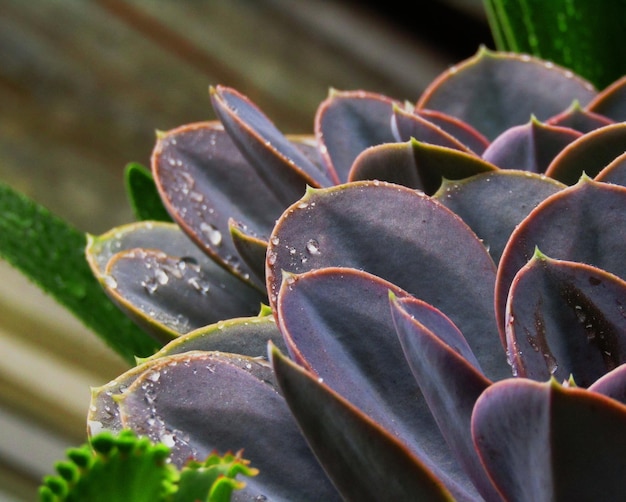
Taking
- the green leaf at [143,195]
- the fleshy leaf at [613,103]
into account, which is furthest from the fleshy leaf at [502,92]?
the green leaf at [143,195]

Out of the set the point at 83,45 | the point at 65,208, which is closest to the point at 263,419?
the point at 65,208

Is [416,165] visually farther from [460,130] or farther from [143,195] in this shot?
[143,195]

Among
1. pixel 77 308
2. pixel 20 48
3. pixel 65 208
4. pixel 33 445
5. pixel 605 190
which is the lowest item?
pixel 33 445

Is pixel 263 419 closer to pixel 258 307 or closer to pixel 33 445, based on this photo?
pixel 258 307

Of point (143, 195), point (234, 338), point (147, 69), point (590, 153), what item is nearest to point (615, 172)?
point (590, 153)

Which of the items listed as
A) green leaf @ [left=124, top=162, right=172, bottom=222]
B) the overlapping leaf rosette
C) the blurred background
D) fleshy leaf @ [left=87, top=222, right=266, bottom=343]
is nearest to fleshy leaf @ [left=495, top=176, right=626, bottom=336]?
the overlapping leaf rosette

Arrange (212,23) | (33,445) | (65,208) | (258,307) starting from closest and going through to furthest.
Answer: (258,307) < (33,445) < (65,208) < (212,23)

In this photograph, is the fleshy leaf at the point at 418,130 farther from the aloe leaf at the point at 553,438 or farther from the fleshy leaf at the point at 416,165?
the aloe leaf at the point at 553,438
